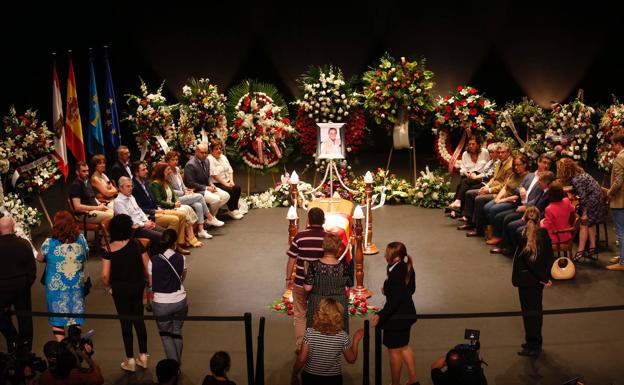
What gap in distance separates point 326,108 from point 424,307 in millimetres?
4660

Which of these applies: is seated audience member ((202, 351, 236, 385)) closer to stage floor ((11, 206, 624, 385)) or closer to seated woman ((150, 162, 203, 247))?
stage floor ((11, 206, 624, 385))

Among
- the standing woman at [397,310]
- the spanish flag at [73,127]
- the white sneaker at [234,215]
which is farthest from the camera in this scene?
the white sneaker at [234,215]

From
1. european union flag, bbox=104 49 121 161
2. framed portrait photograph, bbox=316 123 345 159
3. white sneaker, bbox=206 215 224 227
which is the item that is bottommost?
white sneaker, bbox=206 215 224 227

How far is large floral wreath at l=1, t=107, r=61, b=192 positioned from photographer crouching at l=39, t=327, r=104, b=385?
3977mm

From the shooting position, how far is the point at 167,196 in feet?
26.8

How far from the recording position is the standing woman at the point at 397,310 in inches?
185

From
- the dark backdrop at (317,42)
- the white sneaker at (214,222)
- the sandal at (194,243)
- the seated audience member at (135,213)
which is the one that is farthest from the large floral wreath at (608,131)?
the seated audience member at (135,213)

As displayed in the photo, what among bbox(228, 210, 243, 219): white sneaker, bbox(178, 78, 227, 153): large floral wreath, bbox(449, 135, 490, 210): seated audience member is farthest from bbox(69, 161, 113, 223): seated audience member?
bbox(449, 135, 490, 210): seated audience member

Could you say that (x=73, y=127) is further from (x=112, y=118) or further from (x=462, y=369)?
(x=462, y=369)

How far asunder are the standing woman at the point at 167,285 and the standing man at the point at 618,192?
4374 millimetres

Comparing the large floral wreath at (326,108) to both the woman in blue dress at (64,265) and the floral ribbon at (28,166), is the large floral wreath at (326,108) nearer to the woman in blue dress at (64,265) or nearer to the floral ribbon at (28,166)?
the floral ribbon at (28,166)

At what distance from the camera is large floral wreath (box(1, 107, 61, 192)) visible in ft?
26.1

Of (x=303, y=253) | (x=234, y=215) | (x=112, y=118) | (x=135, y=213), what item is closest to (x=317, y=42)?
(x=112, y=118)

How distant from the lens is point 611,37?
40.1 feet
